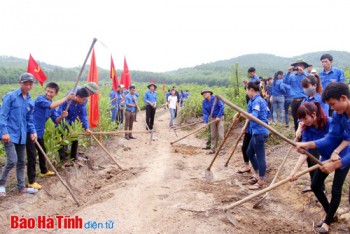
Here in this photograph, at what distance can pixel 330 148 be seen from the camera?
3295 mm

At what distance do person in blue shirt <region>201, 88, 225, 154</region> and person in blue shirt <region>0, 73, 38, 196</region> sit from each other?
174 inches

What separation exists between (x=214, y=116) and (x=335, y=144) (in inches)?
192

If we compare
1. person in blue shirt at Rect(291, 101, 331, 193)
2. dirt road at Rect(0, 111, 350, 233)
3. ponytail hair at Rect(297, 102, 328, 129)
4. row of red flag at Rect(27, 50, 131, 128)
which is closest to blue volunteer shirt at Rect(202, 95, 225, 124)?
dirt road at Rect(0, 111, 350, 233)

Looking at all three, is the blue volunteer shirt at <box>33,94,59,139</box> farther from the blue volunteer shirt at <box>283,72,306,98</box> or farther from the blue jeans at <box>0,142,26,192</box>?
the blue volunteer shirt at <box>283,72,306,98</box>

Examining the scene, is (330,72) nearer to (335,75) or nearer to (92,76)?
(335,75)

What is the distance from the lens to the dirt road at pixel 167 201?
143 inches

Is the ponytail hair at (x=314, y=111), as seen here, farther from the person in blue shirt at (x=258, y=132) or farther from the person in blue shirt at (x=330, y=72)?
the person in blue shirt at (x=330, y=72)

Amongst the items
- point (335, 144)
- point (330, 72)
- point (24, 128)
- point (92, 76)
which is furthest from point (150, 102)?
point (335, 144)

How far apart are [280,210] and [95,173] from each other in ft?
12.0

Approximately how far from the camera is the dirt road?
3.63 meters

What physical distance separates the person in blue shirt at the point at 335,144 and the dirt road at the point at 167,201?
536 millimetres

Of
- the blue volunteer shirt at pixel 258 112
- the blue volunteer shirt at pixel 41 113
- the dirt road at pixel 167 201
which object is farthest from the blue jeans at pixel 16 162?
the blue volunteer shirt at pixel 258 112

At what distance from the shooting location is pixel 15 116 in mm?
4312

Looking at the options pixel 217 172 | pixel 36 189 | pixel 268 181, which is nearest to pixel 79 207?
pixel 36 189
